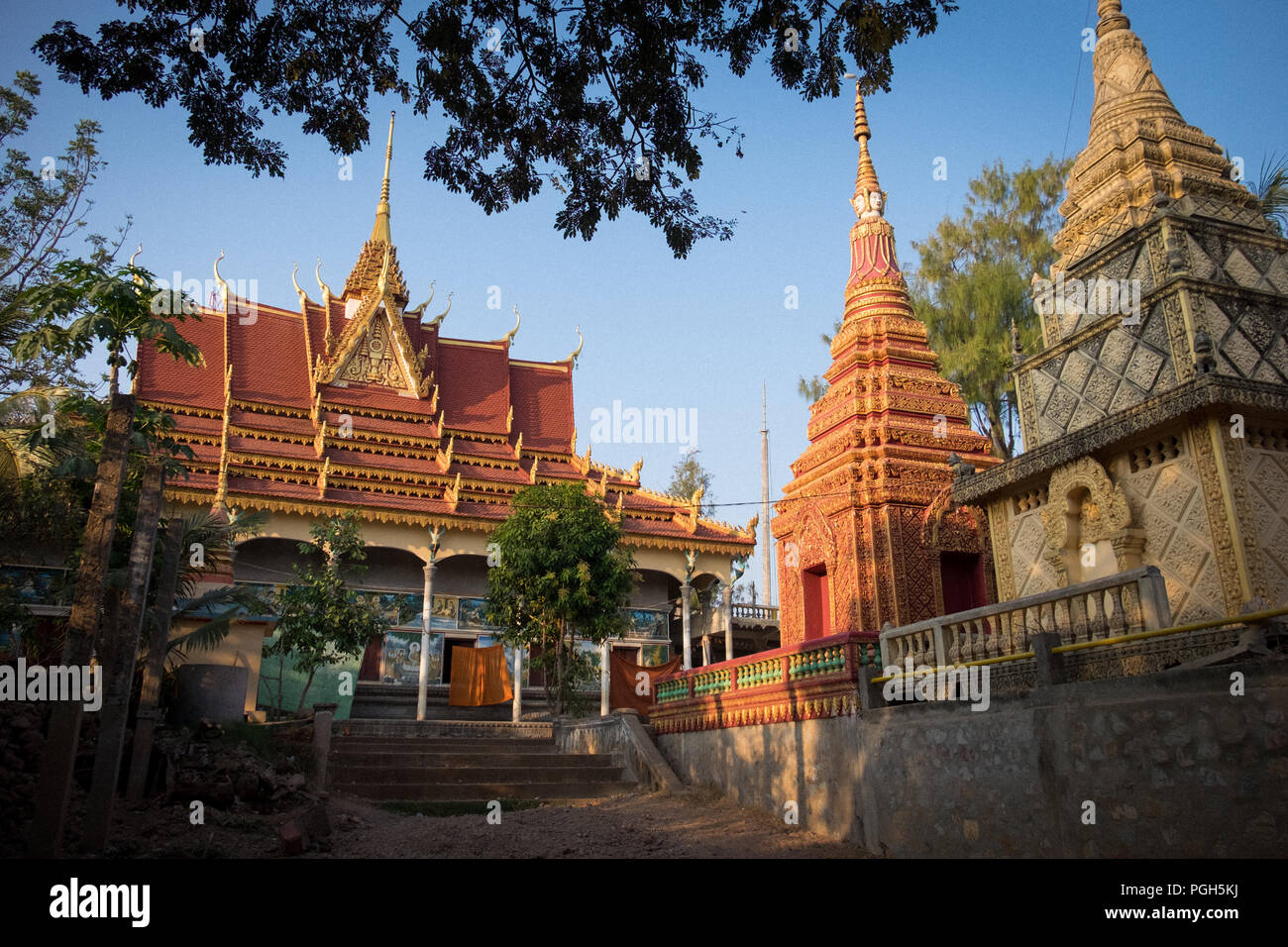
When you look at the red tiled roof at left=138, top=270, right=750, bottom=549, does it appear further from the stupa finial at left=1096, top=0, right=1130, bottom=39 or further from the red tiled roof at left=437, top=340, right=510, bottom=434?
the stupa finial at left=1096, top=0, right=1130, bottom=39

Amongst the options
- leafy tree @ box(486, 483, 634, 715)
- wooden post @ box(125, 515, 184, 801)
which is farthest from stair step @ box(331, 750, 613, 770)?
wooden post @ box(125, 515, 184, 801)

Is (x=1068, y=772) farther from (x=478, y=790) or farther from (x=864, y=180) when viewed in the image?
(x=864, y=180)

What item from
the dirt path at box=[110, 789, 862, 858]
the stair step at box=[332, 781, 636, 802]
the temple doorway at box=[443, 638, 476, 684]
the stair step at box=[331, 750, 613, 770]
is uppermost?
the temple doorway at box=[443, 638, 476, 684]

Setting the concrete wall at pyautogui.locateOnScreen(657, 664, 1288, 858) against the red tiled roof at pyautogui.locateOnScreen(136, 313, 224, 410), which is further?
the red tiled roof at pyautogui.locateOnScreen(136, 313, 224, 410)

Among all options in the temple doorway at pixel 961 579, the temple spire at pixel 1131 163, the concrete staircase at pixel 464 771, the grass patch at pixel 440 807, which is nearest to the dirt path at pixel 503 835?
the grass patch at pixel 440 807

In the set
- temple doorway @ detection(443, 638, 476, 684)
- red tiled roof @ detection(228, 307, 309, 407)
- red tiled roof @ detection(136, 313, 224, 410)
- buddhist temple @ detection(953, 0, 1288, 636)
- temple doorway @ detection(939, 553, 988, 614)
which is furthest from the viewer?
red tiled roof @ detection(228, 307, 309, 407)

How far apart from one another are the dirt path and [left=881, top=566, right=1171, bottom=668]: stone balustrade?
1.97 metres

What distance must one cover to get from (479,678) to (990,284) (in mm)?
13690

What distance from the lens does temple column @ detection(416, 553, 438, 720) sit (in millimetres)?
18812

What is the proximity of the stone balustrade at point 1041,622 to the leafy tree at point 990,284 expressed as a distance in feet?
37.5

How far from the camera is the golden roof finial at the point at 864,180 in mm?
18062

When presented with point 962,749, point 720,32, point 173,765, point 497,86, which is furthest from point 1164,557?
point 173,765

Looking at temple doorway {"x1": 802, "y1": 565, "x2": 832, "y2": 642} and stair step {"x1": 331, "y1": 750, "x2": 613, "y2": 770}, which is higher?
temple doorway {"x1": 802, "y1": 565, "x2": 832, "y2": 642}

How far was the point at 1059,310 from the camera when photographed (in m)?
11.5
